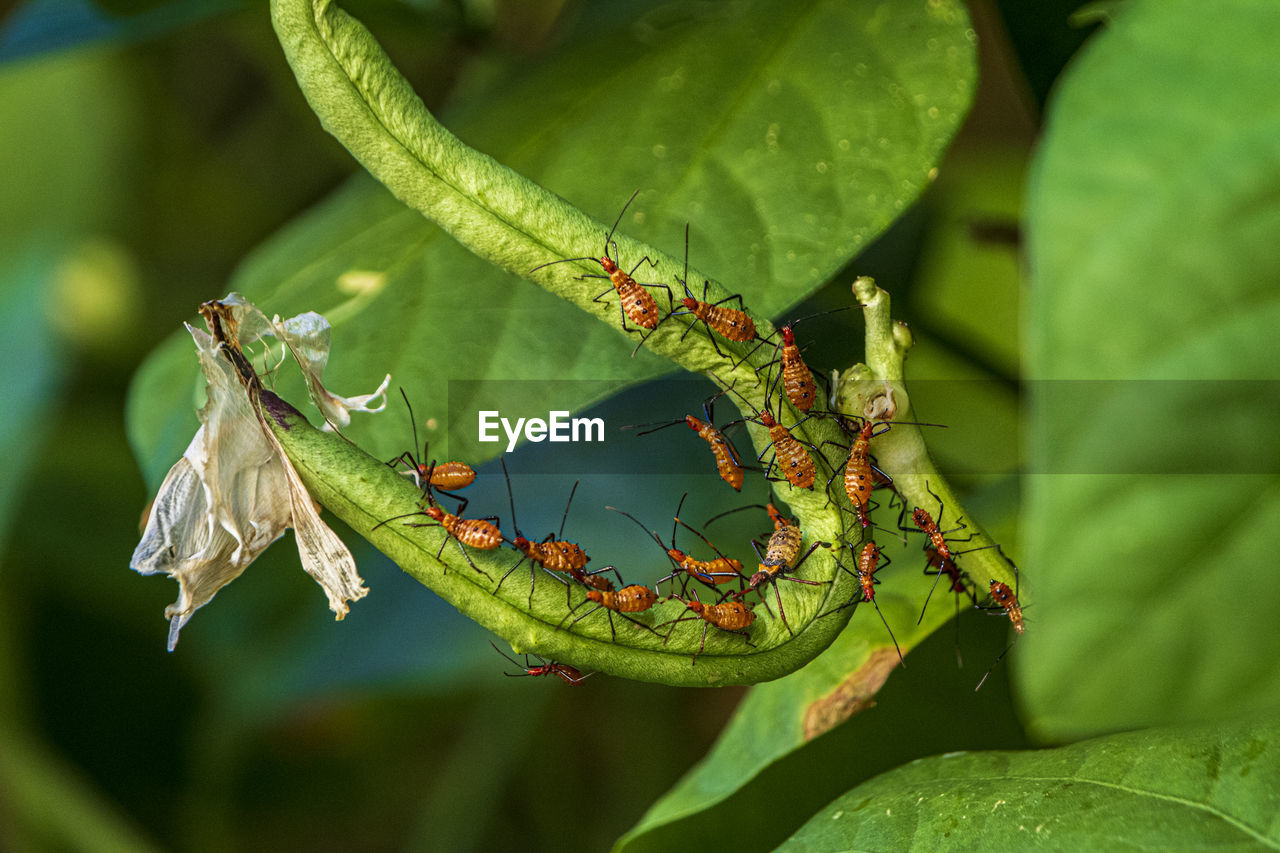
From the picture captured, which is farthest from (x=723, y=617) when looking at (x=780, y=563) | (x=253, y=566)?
(x=253, y=566)

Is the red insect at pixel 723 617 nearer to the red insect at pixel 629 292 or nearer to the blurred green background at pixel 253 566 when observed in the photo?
the red insect at pixel 629 292

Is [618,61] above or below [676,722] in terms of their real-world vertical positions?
above

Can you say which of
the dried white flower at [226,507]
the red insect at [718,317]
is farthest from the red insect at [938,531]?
the dried white flower at [226,507]

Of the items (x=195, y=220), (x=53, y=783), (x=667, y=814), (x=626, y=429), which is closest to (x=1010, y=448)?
(x=626, y=429)

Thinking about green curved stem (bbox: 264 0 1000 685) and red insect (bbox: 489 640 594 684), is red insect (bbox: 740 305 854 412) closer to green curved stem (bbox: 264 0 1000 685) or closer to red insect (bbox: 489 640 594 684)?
green curved stem (bbox: 264 0 1000 685)

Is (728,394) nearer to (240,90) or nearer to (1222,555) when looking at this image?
(1222,555)
